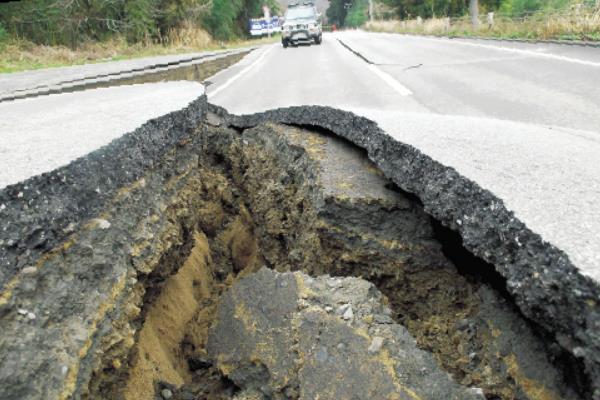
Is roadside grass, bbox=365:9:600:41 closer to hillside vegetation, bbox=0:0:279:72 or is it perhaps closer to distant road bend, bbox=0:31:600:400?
distant road bend, bbox=0:31:600:400

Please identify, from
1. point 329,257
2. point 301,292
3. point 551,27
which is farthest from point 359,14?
point 301,292

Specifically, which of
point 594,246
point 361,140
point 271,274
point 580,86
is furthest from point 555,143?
point 580,86

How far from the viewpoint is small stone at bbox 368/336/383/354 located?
5.00 feet

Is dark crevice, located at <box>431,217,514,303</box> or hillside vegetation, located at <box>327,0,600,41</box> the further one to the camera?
hillside vegetation, located at <box>327,0,600,41</box>

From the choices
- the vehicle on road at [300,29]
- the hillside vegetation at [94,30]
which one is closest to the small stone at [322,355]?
the hillside vegetation at [94,30]

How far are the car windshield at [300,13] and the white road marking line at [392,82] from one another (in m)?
14.4

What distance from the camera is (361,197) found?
7.94ft

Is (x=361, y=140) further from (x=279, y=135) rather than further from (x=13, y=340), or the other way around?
(x=13, y=340)

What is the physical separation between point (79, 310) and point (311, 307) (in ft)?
2.52

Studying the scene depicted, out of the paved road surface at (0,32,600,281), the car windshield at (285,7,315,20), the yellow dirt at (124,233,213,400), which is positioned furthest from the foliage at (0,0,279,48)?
the yellow dirt at (124,233,213,400)

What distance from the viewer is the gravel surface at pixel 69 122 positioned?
1.94 metres

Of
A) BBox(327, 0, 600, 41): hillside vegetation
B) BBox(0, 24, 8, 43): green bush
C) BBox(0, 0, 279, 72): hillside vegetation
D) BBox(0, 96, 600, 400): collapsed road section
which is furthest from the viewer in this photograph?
BBox(0, 24, 8, 43): green bush

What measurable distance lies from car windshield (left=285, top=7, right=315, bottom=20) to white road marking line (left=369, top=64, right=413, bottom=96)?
14394 millimetres

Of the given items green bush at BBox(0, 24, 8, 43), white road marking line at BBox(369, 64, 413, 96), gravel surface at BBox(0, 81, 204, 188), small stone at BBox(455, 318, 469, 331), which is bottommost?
small stone at BBox(455, 318, 469, 331)
